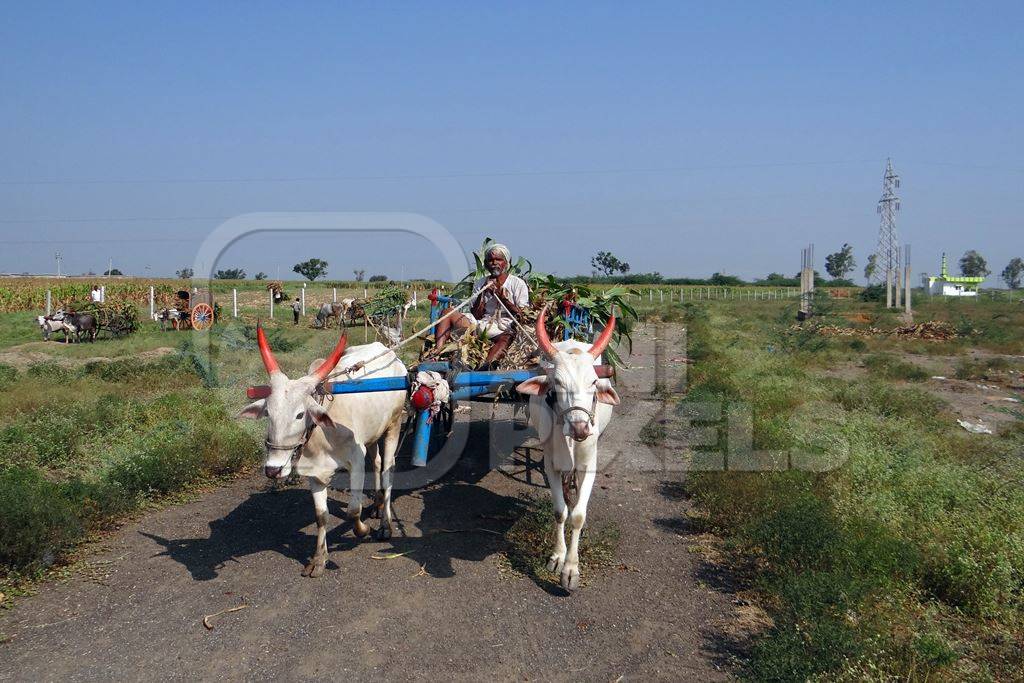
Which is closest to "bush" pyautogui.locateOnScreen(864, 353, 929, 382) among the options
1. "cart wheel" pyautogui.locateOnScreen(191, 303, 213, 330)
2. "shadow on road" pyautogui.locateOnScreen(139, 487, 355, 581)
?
"shadow on road" pyautogui.locateOnScreen(139, 487, 355, 581)

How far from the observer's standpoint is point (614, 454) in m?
9.92

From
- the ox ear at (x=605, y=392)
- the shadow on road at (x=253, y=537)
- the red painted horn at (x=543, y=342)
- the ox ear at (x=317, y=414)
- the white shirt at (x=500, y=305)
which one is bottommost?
the shadow on road at (x=253, y=537)

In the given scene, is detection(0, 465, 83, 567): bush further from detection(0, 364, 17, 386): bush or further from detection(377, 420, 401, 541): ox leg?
detection(0, 364, 17, 386): bush

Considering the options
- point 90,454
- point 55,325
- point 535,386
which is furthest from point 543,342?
point 55,325

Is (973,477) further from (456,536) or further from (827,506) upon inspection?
(456,536)

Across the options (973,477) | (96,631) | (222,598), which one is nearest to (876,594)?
(973,477)

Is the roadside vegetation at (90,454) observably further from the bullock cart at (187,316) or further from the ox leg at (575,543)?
the bullock cart at (187,316)

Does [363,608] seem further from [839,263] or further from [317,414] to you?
[839,263]

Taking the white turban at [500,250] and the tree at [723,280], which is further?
the tree at [723,280]

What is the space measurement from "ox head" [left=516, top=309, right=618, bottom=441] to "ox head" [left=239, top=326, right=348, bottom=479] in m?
1.51

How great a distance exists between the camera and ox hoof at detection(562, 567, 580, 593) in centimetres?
549

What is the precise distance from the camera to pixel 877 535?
18.8 ft

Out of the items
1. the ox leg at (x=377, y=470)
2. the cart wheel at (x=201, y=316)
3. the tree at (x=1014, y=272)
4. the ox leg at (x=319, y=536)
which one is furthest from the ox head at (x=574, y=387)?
the tree at (x=1014, y=272)

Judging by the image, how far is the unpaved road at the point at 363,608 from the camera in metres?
4.47
